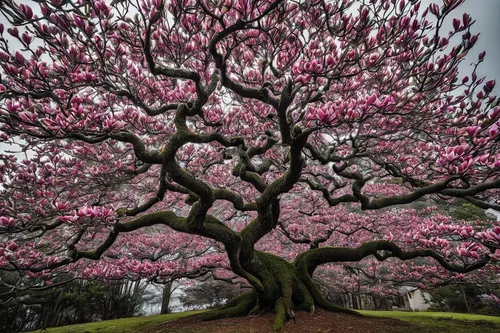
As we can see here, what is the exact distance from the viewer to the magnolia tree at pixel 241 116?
270 centimetres

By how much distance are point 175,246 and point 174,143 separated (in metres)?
6.59

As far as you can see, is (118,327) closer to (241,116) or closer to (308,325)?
(308,325)

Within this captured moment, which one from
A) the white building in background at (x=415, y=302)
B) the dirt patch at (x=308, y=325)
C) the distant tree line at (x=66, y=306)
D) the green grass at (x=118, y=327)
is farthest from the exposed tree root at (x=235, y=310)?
the white building in background at (x=415, y=302)

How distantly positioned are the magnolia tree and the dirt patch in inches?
11.1

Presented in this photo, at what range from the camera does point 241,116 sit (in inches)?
222

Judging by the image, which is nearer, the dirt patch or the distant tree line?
the dirt patch

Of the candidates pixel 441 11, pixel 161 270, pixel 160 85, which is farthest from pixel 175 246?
pixel 441 11

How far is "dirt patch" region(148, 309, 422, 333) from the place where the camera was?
3963 millimetres

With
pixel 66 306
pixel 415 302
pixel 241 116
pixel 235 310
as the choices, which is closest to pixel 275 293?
pixel 235 310

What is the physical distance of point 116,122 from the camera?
2697 mm

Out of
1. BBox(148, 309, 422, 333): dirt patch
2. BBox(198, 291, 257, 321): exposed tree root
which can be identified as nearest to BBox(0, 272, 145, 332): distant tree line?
BBox(198, 291, 257, 321): exposed tree root

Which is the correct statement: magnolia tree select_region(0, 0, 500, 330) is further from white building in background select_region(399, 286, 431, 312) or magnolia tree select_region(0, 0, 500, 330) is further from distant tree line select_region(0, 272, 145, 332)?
white building in background select_region(399, 286, 431, 312)

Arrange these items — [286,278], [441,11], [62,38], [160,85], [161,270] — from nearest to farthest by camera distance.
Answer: [441,11] < [62,38] < [160,85] < [286,278] < [161,270]

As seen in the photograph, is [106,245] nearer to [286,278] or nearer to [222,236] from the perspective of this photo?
[222,236]
